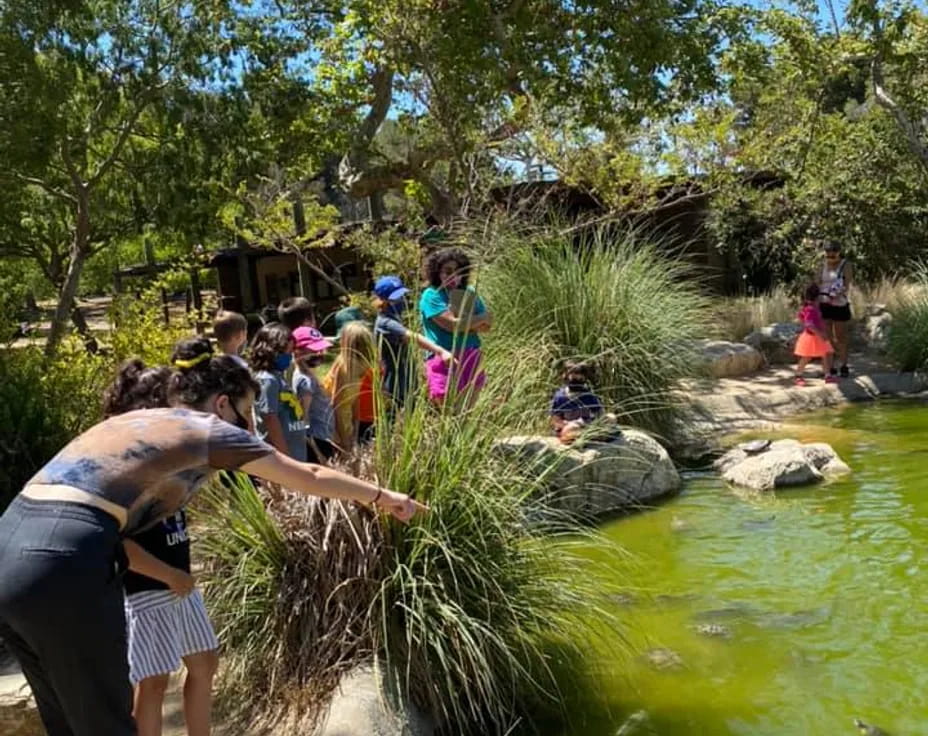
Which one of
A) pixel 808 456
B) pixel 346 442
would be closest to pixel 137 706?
pixel 346 442

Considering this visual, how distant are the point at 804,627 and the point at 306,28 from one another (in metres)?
12.4

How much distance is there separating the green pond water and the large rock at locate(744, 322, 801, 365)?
174 inches

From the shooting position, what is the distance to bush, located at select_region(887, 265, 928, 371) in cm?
960

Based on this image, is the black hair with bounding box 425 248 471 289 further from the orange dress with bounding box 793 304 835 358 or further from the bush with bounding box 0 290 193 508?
the orange dress with bounding box 793 304 835 358

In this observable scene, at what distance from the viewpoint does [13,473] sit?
511 cm

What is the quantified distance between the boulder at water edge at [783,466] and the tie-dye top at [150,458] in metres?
4.73

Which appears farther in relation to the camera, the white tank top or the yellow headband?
the white tank top

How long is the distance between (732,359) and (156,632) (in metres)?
8.55

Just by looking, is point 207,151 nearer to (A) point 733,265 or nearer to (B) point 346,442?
(A) point 733,265

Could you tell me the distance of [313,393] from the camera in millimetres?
4609

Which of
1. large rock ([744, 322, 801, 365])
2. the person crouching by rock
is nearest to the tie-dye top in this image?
the person crouching by rock

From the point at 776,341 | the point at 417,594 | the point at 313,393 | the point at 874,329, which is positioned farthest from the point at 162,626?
the point at 874,329

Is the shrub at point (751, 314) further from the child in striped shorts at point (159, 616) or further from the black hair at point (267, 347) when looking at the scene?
the child in striped shorts at point (159, 616)

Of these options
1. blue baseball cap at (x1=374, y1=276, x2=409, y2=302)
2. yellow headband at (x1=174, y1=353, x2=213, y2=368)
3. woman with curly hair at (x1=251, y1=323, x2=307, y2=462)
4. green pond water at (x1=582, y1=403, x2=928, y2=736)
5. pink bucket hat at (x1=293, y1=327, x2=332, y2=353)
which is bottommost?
green pond water at (x1=582, y1=403, x2=928, y2=736)
